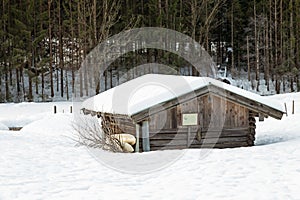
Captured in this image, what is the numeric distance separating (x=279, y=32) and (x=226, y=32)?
17.6 ft

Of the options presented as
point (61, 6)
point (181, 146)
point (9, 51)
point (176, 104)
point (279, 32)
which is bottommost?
point (181, 146)

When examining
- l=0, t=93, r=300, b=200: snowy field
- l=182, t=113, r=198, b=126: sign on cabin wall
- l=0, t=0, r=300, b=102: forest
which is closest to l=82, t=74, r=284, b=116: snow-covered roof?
l=182, t=113, r=198, b=126: sign on cabin wall

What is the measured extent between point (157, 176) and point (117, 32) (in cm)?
2489

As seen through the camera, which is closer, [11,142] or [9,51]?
[11,142]

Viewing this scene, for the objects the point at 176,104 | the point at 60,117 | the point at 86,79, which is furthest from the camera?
the point at 86,79

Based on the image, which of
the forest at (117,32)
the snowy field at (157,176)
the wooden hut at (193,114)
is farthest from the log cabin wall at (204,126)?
the forest at (117,32)

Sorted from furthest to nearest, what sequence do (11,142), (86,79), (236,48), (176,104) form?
(236,48) < (86,79) < (11,142) < (176,104)

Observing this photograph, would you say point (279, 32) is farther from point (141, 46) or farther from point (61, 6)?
point (61, 6)

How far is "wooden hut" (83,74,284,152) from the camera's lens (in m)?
10.1

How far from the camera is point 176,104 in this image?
1024 centimetres

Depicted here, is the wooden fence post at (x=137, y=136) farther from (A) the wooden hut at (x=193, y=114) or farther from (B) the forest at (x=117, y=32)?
(B) the forest at (x=117, y=32)

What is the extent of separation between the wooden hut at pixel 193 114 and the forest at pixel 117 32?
16368 millimetres

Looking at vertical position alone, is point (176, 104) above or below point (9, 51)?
below

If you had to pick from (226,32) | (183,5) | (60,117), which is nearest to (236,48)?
(226,32)
